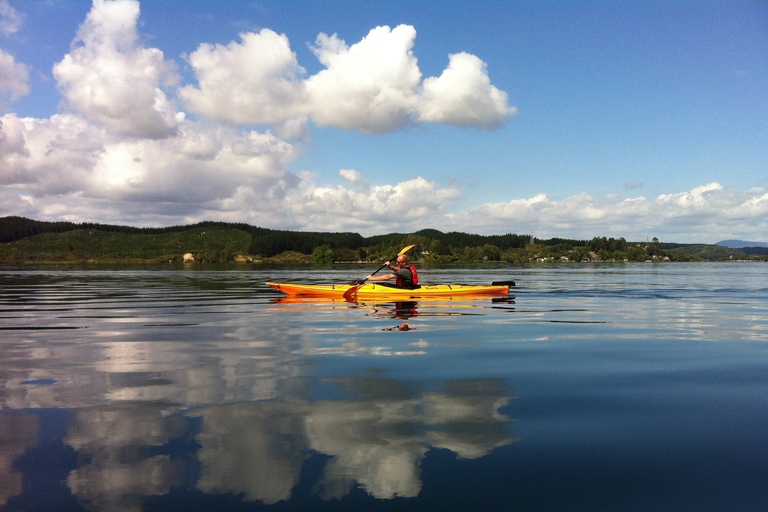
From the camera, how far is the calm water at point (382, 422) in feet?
13.5

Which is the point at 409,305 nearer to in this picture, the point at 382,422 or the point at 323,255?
the point at 382,422

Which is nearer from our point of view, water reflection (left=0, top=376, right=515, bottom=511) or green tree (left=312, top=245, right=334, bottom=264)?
water reflection (left=0, top=376, right=515, bottom=511)

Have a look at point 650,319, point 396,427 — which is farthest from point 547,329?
point 396,427

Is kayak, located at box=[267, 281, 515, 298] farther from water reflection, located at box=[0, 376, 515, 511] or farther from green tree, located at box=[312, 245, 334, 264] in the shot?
green tree, located at box=[312, 245, 334, 264]

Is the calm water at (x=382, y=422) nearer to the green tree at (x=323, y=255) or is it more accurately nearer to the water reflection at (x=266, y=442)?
the water reflection at (x=266, y=442)

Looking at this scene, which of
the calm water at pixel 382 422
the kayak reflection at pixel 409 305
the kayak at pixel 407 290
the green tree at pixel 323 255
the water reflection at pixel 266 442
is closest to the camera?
the calm water at pixel 382 422

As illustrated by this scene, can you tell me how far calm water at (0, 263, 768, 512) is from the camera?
13.5ft

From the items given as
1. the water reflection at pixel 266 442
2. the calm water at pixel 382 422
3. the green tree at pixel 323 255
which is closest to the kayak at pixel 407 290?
the calm water at pixel 382 422

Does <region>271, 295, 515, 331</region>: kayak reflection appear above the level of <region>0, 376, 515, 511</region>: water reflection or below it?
below

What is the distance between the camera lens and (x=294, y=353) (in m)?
10.5

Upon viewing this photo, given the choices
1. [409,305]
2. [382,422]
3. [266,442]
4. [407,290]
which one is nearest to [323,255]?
[407,290]

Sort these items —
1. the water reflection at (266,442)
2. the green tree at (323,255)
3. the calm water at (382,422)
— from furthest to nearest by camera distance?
the green tree at (323,255) < the water reflection at (266,442) < the calm water at (382,422)

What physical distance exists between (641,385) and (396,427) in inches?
180

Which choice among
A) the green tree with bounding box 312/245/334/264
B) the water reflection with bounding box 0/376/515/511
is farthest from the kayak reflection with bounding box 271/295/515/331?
the green tree with bounding box 312/245/334/264
